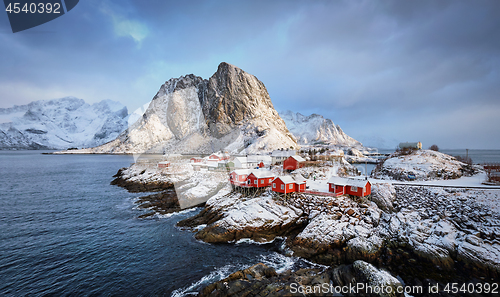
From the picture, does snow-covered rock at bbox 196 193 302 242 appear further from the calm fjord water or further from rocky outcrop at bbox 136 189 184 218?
rocky outcrop at bbox 136 189 184 218

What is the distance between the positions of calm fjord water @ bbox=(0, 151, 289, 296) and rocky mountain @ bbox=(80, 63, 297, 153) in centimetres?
6836

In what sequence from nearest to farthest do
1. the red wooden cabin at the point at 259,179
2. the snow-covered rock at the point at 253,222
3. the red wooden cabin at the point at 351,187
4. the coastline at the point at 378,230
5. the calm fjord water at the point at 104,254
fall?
1. the calm fjord water at the point at 104,254
2. the coastline at the point at 378,230
3. the snow-covered rock at the point at 253,222
4. the red wooden cabin at the point at 351,187
5. the red wooden cabin at the point at 259,179

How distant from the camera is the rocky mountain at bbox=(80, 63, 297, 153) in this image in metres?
113

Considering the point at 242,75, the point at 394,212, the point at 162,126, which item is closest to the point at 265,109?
the point at 242,75

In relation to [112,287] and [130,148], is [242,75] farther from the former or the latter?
[112,287]

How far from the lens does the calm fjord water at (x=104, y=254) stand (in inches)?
594

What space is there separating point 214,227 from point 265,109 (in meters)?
118

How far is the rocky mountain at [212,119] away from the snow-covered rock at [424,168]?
177ft

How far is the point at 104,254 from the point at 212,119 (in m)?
120

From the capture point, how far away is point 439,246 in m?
17.6

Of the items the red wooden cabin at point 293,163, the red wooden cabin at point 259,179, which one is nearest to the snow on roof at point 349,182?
the red wooden cabin at point 259,179

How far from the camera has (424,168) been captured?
35.9 metres

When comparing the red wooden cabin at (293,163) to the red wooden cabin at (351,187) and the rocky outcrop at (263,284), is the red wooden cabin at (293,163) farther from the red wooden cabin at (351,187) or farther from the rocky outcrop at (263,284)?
the rocky outcrop at (263,284)

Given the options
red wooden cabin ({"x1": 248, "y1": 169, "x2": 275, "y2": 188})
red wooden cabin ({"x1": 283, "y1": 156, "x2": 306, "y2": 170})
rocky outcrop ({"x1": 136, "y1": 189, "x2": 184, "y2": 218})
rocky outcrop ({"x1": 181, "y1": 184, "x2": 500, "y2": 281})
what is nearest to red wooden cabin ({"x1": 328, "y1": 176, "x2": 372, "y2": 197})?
rocky outcrop ({"x1": 181, "y1": 184, "x2": 500, "y2": 281})
